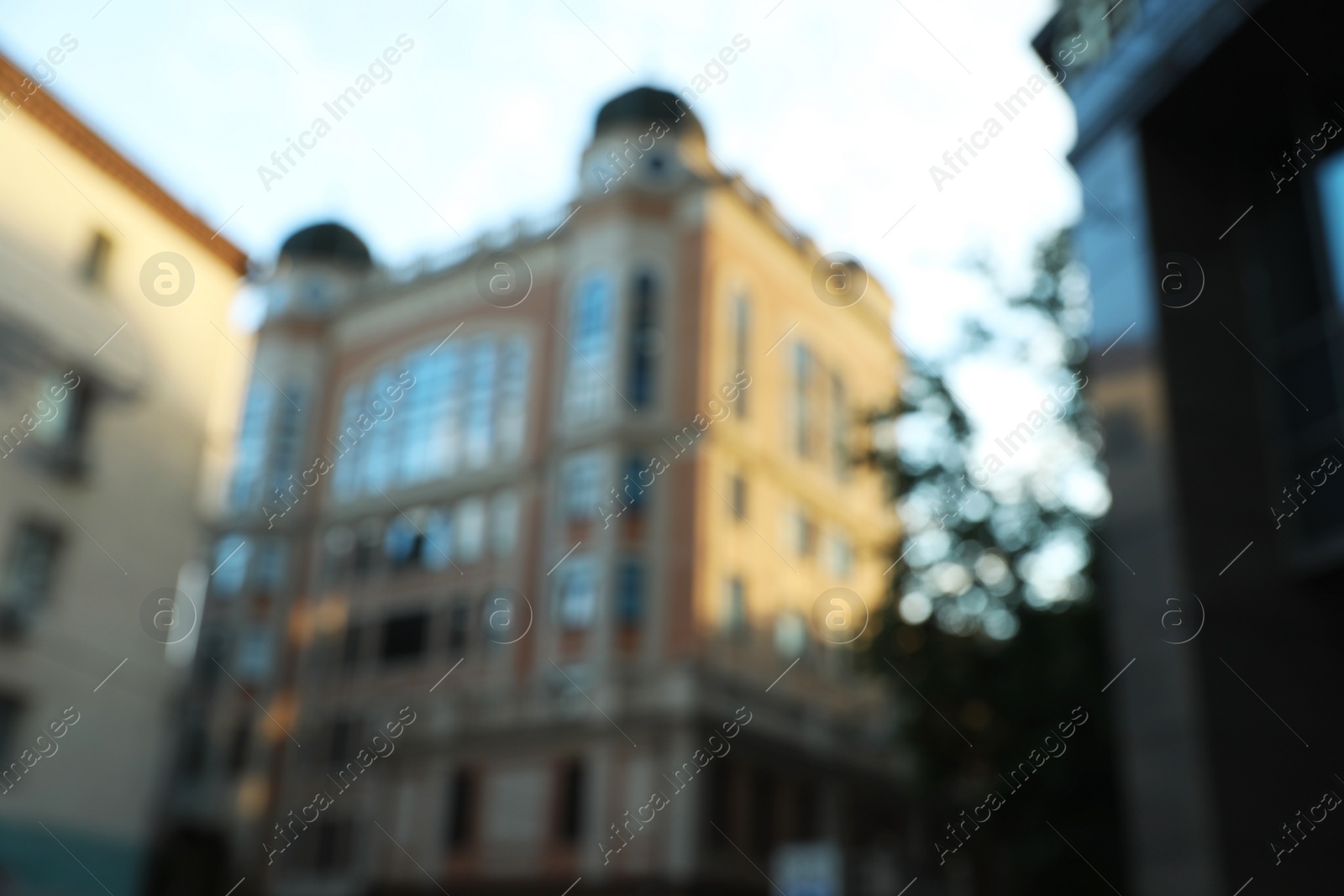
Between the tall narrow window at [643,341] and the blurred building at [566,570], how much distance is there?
0.28ft

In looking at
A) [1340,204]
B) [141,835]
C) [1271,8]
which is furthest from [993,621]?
[141,835]

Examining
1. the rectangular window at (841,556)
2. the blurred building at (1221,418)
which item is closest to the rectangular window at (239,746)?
the rectangular window at (841,556)

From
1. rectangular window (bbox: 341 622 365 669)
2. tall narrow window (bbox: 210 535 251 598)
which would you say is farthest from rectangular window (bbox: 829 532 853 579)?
tall narrow window (bbox: 210 535 251 598)

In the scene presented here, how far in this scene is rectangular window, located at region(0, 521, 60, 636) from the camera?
15.6 m

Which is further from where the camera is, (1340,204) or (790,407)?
(790,407)

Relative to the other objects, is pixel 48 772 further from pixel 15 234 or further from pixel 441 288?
pixel 441 288

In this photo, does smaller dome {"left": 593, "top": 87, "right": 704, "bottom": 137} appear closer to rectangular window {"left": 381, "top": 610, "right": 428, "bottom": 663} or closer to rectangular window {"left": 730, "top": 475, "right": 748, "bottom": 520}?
rectangular window {"left": 730, "top": 475, "right": 748, "bottom": 520}

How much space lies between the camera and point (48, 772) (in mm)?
15617

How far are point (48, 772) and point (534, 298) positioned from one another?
24.2m

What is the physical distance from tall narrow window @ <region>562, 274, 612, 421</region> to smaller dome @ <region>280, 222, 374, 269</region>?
14377mm

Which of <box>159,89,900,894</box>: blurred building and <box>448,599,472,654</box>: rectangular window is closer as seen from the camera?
<box>159,89,900,894</box>: blurred building

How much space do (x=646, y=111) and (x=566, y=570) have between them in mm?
14315

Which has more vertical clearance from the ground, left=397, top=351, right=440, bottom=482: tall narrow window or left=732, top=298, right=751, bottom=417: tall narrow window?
left=397, top=351, right=440, bottom=482: tall narrow window

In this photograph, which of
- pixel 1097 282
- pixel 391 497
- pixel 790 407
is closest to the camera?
pixel 1097 282
